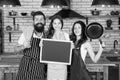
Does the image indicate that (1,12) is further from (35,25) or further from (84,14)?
(35,25)

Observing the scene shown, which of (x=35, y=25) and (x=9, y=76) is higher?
(x=35, y=25)

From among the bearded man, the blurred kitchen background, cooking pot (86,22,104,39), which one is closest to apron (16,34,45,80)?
the bearded man

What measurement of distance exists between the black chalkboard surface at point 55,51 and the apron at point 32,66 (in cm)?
9

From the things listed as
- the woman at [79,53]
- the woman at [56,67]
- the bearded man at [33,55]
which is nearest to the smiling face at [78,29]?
the woman at [79,53]

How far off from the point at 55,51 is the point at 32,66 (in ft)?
1.03

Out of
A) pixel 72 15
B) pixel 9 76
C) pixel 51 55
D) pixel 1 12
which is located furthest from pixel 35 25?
pixel 1 12

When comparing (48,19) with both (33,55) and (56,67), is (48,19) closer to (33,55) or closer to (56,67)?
(33,55)

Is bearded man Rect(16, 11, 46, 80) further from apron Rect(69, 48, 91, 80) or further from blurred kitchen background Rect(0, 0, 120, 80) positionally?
blurred kitchen background Rect(0, 0, 120, 80)

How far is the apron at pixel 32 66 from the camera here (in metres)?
2.95

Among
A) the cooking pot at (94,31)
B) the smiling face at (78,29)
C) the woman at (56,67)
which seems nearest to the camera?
the woman at (56,67)

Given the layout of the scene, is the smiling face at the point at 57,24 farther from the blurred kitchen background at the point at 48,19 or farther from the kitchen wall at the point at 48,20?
the kitchen wall at the point at 48,20

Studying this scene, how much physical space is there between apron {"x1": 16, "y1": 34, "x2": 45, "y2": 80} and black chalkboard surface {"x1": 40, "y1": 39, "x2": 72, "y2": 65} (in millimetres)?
92

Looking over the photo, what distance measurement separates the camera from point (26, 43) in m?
2.94

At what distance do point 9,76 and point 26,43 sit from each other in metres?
1.67
